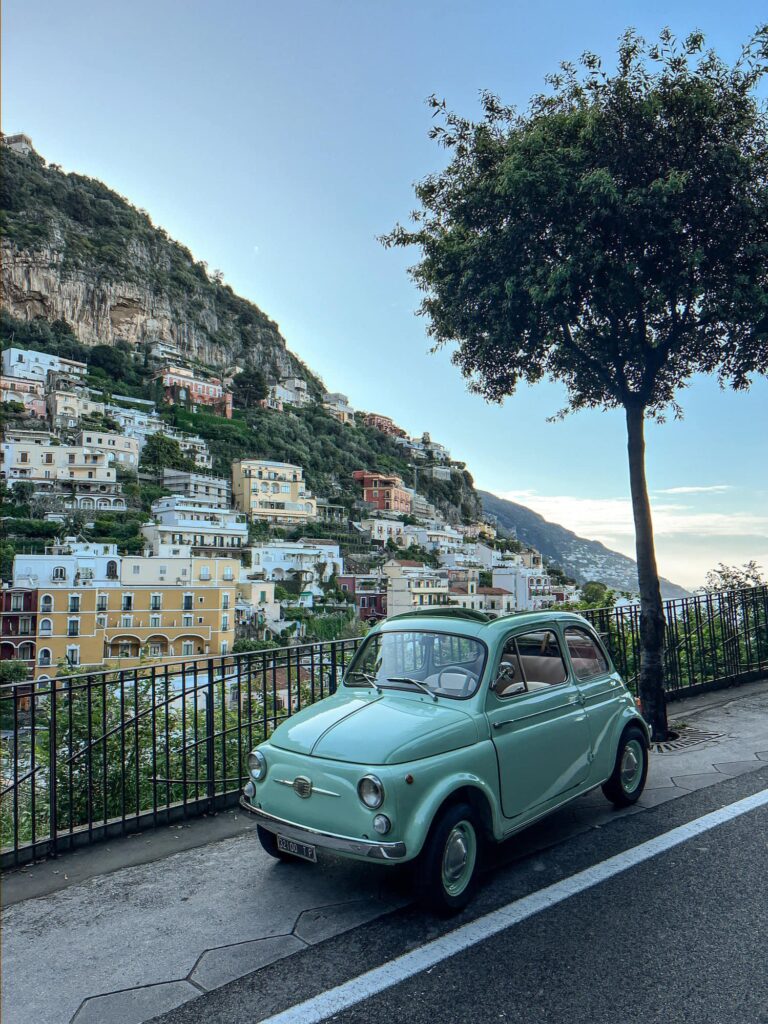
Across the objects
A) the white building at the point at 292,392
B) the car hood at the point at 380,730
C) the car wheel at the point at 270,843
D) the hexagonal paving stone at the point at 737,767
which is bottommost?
the hexagonal paving stone at the point at 737,767

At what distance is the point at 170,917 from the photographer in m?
3.70

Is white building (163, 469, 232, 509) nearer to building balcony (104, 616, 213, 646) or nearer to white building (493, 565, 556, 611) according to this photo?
building balcony (104, 616, 213, 646)

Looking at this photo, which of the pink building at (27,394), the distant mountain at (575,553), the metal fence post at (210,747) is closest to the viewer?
the metal fence post at (210,747)

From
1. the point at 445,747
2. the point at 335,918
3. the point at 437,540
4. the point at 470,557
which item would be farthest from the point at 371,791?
the point at 437,540

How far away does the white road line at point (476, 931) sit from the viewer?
284 centimetres

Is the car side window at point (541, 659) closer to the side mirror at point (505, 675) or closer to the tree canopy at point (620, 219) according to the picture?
the side mirror at point (505, 675)

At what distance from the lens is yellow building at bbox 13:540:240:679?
181ft

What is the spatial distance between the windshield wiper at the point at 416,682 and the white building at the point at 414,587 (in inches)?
2155

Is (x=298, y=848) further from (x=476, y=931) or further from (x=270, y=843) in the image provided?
(x=476, y=931)

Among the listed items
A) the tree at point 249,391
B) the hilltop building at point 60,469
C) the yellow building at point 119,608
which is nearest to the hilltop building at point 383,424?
the tree at point 249,391

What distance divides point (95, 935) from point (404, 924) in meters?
1.69

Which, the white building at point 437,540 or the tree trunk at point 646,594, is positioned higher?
the white building at point 437,540

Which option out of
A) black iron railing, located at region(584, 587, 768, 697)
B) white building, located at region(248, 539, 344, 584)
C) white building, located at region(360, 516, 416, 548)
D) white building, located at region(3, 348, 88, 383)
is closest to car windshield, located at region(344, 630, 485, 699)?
black iron railing, located at region(584, 587, 768, 697)

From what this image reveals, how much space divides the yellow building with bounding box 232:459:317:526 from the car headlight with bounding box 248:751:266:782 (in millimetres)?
103874
